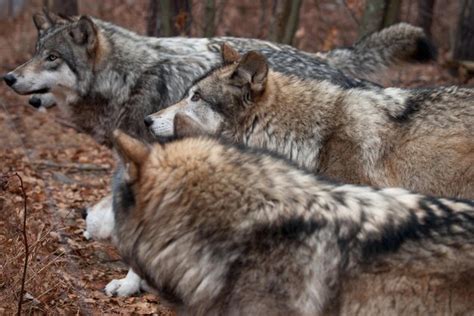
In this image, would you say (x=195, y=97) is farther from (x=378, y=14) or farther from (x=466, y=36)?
(x=466, y=36)

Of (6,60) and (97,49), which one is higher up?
(97,49)

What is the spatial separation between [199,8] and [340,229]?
11.4 m

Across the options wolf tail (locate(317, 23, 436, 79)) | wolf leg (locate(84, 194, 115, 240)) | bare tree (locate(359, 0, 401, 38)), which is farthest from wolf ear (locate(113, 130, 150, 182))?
bare tree (locate(359, 0, 401, 38))

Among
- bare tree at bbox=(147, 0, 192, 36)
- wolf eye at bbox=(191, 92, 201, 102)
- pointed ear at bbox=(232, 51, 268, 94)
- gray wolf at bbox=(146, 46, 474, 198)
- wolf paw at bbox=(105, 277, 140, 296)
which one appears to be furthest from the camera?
bare tree at bbox=(147, 0, 192, 36)

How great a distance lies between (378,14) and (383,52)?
312 centimetres

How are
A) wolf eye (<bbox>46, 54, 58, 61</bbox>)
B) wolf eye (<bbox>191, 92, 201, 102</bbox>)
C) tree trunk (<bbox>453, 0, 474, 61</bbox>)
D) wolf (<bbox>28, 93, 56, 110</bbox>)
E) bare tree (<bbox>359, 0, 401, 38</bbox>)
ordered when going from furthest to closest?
tree trunk (<bbox>453, 0, 474, 61</bbox>) → bare tree (<bbox>359, 0, 401, 38</bbox>) → wolf (<bbox>28, 93, 56, 110</bbox>) → wolf eye (<bbox>46, 54, 58, 61</bbox>) → wolf eye (<bbox>191, 92, 201, 102</bbox>)

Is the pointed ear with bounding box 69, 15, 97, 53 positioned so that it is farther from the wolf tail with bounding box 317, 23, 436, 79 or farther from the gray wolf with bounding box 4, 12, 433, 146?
the wolf tail with bounding box 317, 23, 436, 79

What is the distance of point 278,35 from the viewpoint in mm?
11430

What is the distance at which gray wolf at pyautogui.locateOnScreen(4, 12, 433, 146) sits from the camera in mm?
6953

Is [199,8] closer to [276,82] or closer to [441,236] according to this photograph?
[276,82]

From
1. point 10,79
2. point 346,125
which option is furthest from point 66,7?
point 346,125

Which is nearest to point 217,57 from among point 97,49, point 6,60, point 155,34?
point 97,49

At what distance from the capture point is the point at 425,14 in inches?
603

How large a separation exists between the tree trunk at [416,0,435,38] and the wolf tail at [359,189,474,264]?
39.9 feet
